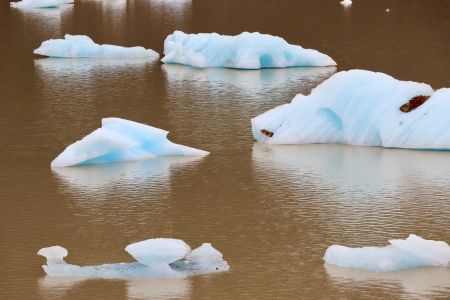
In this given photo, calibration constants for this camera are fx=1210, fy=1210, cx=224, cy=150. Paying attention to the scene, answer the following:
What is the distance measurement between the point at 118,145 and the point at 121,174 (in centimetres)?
48

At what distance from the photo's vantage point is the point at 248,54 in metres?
25.3

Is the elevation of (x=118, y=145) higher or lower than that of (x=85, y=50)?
lower

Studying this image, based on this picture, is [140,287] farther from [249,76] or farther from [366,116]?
[249,76]

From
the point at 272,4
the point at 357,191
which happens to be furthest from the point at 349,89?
the point at 272,4

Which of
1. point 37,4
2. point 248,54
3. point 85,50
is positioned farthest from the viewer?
point 37,4

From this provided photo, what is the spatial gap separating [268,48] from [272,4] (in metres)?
14.4

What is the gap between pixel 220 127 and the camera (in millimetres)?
19016

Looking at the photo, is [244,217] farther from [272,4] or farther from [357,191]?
[272,4]

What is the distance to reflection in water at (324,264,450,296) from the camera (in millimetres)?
11117

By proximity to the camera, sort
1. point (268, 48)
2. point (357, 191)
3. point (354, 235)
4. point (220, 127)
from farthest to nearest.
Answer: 1. point (268, 48)
2. point (220, 127)
3. point (357, 191)
4. point (354, 235)

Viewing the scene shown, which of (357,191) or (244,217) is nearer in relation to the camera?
(244,217)

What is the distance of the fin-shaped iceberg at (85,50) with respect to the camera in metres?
27.5

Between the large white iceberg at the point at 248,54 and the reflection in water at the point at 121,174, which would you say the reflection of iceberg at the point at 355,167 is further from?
the large white iceberg at the point at 248,54

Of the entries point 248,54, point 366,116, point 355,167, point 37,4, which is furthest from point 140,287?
point 37,4
